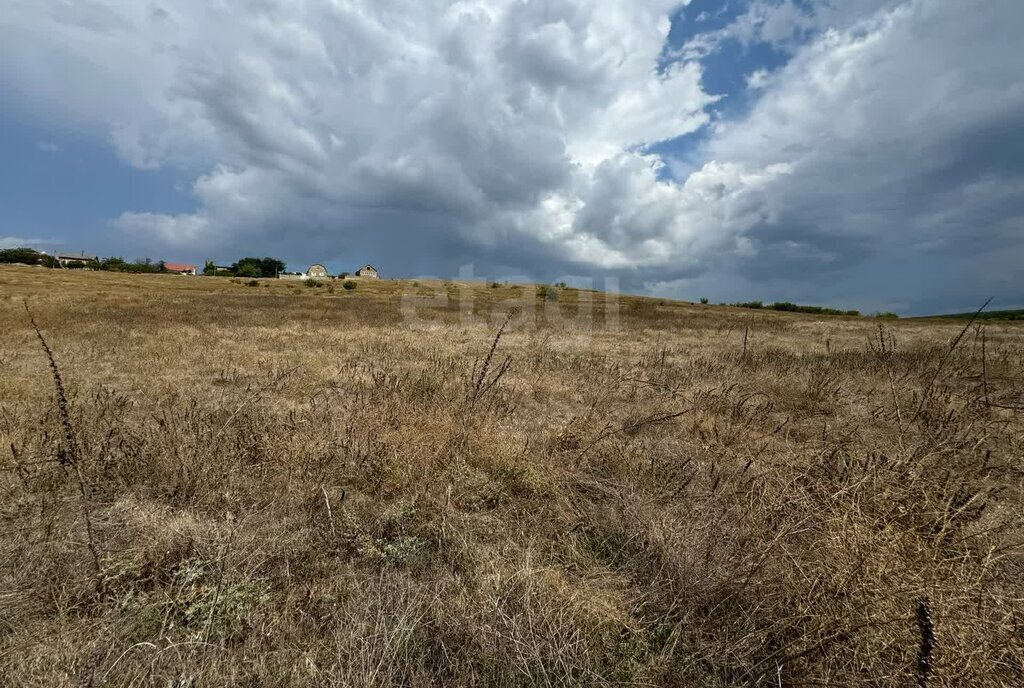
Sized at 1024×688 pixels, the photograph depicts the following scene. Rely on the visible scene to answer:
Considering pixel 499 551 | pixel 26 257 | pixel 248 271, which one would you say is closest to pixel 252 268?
pixel 248 271

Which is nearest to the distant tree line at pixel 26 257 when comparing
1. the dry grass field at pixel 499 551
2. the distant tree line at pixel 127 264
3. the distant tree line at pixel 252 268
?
the distant tree line at pixel 127 264

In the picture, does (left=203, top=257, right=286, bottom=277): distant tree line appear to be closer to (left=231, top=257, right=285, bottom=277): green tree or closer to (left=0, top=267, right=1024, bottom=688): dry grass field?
(left=231, top=257, right=285, bottom=277): green tree

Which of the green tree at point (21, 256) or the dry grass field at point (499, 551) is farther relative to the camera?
the green tree at point (21, 256)

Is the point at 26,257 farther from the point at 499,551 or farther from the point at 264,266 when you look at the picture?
the point at 499,551

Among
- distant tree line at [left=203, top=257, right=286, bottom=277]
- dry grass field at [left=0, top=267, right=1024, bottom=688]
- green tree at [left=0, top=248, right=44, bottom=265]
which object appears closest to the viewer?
dry grass field at [left=0, top=267, right=1024, bottom=688]

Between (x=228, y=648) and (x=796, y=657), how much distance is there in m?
2.53

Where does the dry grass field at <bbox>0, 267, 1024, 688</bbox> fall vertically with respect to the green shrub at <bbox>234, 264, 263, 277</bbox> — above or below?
below

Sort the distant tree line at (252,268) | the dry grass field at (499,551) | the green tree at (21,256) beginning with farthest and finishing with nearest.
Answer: the distant tree line at (252,268) → the green tree at (21,256) → the dry grass field at (499,551)

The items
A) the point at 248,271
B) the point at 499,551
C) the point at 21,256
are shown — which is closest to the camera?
the point at 499,551

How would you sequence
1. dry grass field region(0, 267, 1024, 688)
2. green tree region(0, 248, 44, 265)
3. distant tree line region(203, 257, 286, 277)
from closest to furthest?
dry grass field region(0, 267, 1024, 688)
green tree region(0, 248, 44, 265)
distant tree line region(203, 257, 286, 277)

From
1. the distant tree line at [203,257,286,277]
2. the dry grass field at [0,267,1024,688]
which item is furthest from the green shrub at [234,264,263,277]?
the dry grass field at [0,267,1024,688]

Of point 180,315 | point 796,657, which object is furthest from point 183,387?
point 180,315

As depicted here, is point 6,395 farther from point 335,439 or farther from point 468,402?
point 468,402

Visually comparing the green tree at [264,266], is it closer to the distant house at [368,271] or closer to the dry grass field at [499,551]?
the distant house at [368,271]
